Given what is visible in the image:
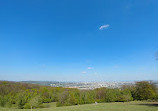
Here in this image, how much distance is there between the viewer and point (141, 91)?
1695 inches

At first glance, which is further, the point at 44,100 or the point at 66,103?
the point at 44,100

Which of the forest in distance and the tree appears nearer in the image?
the forest in distance

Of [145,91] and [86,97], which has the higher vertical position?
[145,91]

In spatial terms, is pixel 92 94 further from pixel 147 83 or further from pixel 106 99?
pixel 147 83

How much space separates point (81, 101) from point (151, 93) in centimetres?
2992

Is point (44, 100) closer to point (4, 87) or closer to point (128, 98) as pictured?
point (4, 87)

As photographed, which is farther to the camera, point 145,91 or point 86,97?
point 86,97

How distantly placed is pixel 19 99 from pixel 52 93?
845 inches

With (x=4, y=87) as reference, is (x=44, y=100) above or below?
below

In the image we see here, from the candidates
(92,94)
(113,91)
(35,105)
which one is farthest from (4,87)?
(113,91)

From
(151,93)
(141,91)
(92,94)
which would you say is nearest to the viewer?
(151,93)

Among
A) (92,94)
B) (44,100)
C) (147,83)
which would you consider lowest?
(44,100)

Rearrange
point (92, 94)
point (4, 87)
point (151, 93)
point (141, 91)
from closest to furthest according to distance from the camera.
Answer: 1. point (151, 93)
2. point (141, 91)
3. point (92, 94)
4. point (4, 87)

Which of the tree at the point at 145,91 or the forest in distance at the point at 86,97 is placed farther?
the tree at the point at 145,91
